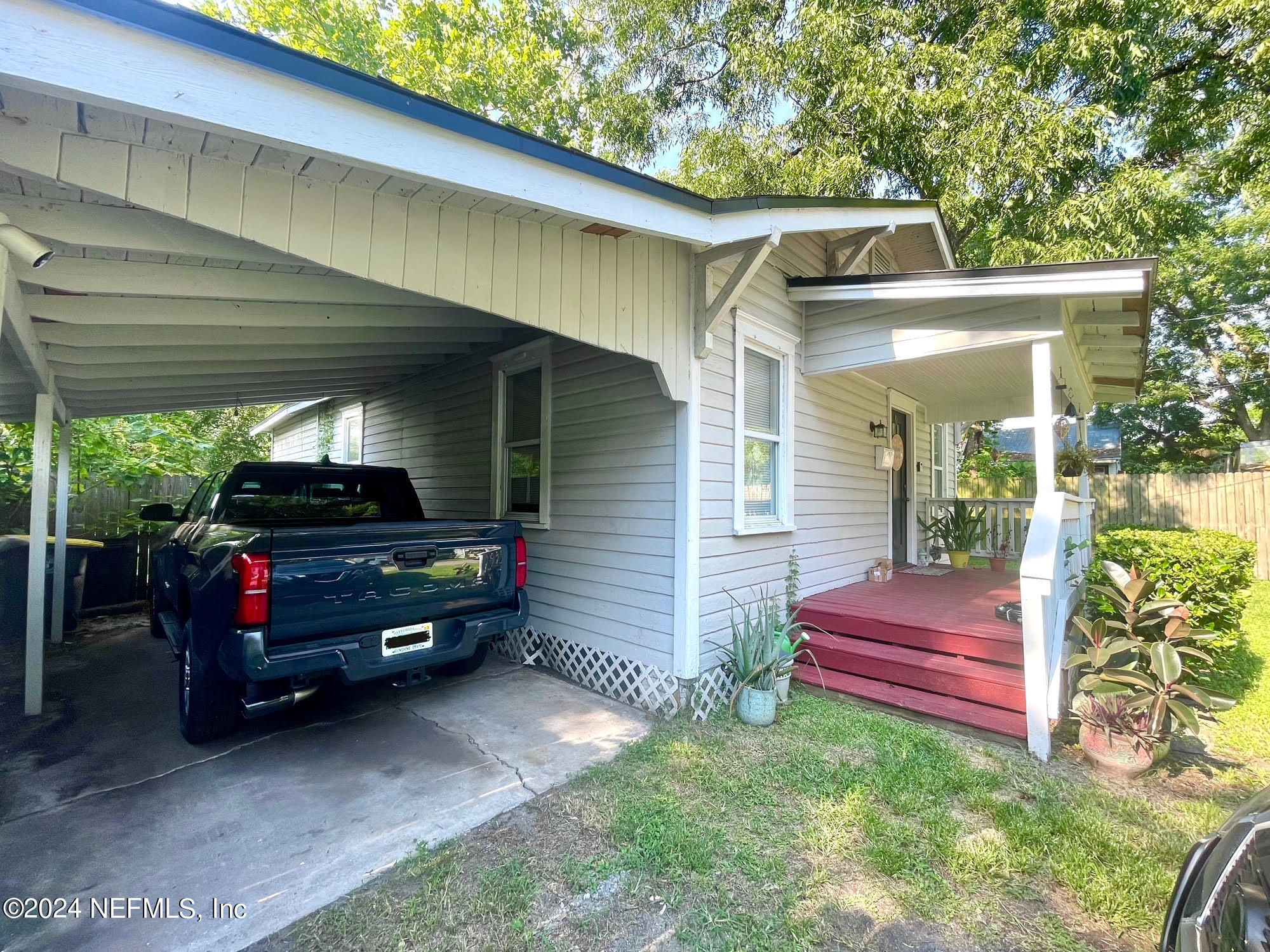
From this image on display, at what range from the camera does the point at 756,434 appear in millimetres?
4758

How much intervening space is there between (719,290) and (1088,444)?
40.2ft

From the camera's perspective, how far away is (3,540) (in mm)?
5629

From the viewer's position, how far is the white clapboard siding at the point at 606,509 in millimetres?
4062

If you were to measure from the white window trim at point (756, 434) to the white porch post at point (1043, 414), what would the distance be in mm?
1819

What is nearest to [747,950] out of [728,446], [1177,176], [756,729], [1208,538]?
[756,729]

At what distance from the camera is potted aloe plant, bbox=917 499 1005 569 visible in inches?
296

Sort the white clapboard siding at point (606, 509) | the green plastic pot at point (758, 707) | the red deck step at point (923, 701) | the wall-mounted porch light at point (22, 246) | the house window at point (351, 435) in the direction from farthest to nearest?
1. the house window at point (351, 435)
2. the white clapboard siding at point (606, 509)
3. the green plastic pot at point (758, 707)
4. the red deck step at point (923, 701)
5. the wall-mounted porch light at point (22, 246)

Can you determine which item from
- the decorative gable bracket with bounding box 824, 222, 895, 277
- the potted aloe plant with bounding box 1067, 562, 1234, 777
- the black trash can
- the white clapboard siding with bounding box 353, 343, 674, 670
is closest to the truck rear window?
the white clapboard siding with bounding box 353, 343, 674, 670

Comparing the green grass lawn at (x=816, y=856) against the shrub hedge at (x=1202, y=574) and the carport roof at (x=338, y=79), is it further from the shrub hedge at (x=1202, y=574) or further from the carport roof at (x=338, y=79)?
the carport roof at (x=338, y=79)

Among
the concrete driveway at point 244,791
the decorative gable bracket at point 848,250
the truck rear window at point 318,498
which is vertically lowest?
the concrete driveway at point 244,791

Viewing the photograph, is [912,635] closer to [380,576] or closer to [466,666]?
[466,666]

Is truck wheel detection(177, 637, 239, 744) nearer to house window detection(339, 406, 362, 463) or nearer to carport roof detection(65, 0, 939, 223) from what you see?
carport roof detection(65, 0, 939, 223)

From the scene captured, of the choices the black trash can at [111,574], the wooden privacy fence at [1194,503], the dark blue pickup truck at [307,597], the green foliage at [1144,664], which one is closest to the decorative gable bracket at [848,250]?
the green foliage at [1144,664]

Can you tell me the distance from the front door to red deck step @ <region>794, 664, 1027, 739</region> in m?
3.60
